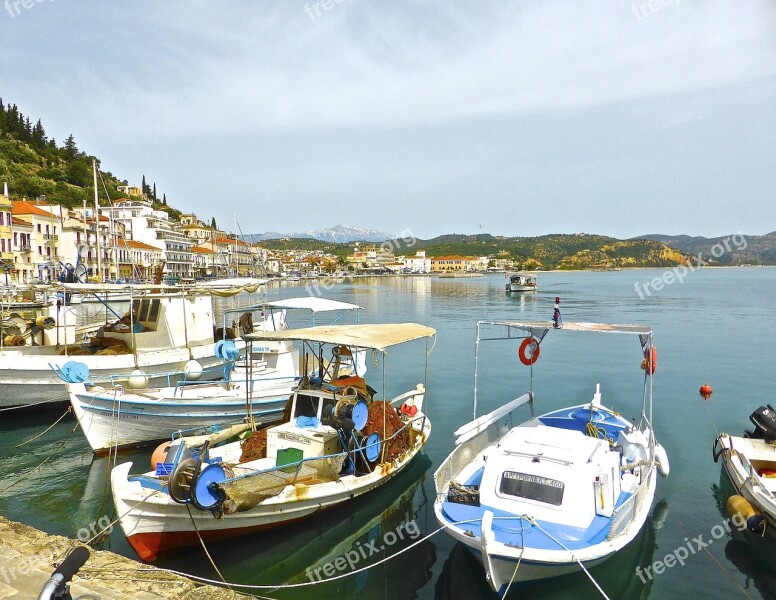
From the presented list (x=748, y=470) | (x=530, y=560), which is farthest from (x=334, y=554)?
(x=748, y=470)

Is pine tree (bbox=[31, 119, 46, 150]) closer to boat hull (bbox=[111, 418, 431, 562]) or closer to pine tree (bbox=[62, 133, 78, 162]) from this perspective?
pine tree (bbox=[62, 133, 78, 162])

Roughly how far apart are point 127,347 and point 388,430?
11.2 metres

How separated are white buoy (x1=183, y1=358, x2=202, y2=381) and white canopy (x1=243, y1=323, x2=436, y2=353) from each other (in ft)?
20.3

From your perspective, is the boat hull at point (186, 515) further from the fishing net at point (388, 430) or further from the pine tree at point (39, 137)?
the pine tree at point (39, 137)

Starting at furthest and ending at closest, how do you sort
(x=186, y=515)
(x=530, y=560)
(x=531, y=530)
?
1. (x=186, y=515)
2. (x=531, y=530)
3. (x=530, y=560)

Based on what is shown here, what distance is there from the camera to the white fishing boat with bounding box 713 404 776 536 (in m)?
9.31

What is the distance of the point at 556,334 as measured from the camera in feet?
122

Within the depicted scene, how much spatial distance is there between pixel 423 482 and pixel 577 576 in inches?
194

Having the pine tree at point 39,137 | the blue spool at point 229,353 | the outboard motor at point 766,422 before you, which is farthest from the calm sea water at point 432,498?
the pine tree at point 39,137

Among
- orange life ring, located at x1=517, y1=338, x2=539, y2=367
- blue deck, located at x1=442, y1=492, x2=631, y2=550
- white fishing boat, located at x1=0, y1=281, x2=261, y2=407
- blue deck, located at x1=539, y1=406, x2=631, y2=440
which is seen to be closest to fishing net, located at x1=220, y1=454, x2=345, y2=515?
blue deck, located at x1=442, y1=492, x2=631, y2=550

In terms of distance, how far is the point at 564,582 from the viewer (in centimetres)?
798

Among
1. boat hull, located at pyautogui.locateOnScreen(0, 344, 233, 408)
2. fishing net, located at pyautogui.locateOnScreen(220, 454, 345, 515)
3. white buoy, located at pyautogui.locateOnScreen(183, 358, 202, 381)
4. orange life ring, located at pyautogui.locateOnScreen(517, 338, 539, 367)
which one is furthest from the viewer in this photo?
white buoy, located at pyautogui.locateOnScreen(183, 358, 202, 381)

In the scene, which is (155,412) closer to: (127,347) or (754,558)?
(127,347)

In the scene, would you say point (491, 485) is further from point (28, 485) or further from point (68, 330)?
point (68, 330)
